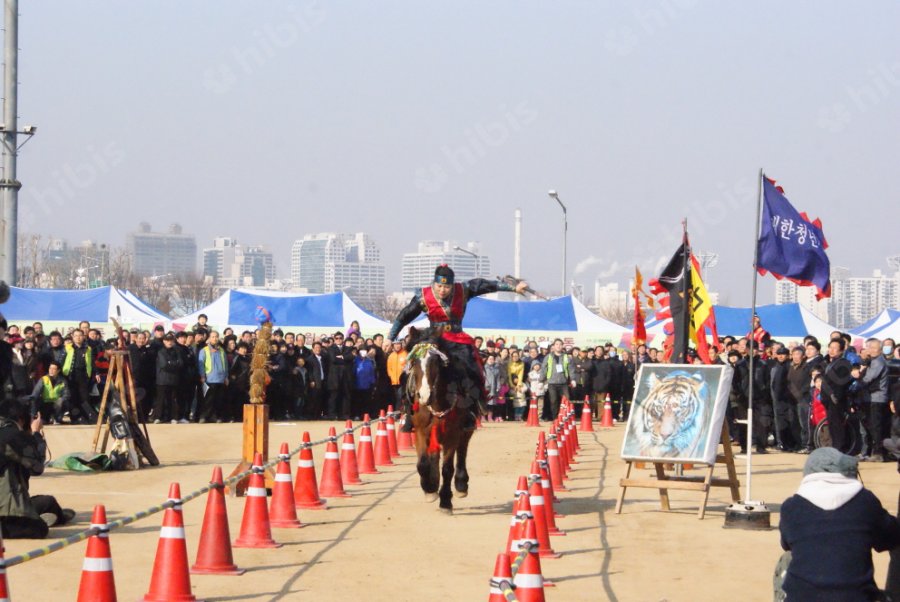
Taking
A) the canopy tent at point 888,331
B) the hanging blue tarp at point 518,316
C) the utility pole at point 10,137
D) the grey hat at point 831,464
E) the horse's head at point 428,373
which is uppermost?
the utility pole at point 10,137

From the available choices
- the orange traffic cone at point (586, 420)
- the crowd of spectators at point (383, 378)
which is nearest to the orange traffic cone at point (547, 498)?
the crowd of spectators at point (383, 378)

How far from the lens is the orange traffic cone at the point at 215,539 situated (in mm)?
10062

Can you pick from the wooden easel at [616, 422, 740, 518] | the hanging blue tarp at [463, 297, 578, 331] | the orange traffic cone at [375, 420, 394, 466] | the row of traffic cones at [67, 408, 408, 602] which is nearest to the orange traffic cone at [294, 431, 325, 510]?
the row of traffic cones at [67, 408, 408, 602]

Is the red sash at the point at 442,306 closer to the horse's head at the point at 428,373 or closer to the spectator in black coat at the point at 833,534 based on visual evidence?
the horse's head at the point at 428,373

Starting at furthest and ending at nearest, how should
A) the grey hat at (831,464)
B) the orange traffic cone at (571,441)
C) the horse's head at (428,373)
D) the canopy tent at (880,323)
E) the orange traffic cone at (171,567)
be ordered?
the canopy tent at (880,323) → the orange traffic cone at (571,441) → the horse's head at (428,373) → the orange traffic cone at (171,567) → the grey hat at (831,464)

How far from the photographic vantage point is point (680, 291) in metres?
17.6

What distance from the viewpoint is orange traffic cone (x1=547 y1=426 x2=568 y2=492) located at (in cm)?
1560

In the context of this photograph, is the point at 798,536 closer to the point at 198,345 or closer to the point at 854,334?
the point at 198,345

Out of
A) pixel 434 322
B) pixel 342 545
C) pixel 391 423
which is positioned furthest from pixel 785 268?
pixel 391 423

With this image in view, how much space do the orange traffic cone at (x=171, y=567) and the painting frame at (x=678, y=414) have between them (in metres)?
6.75

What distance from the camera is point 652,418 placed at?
48.9 feet

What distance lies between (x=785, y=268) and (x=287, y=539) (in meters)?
6.49


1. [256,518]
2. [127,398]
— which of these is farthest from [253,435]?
[127,398]

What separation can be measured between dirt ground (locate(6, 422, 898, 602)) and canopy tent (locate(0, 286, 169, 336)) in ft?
63.3
